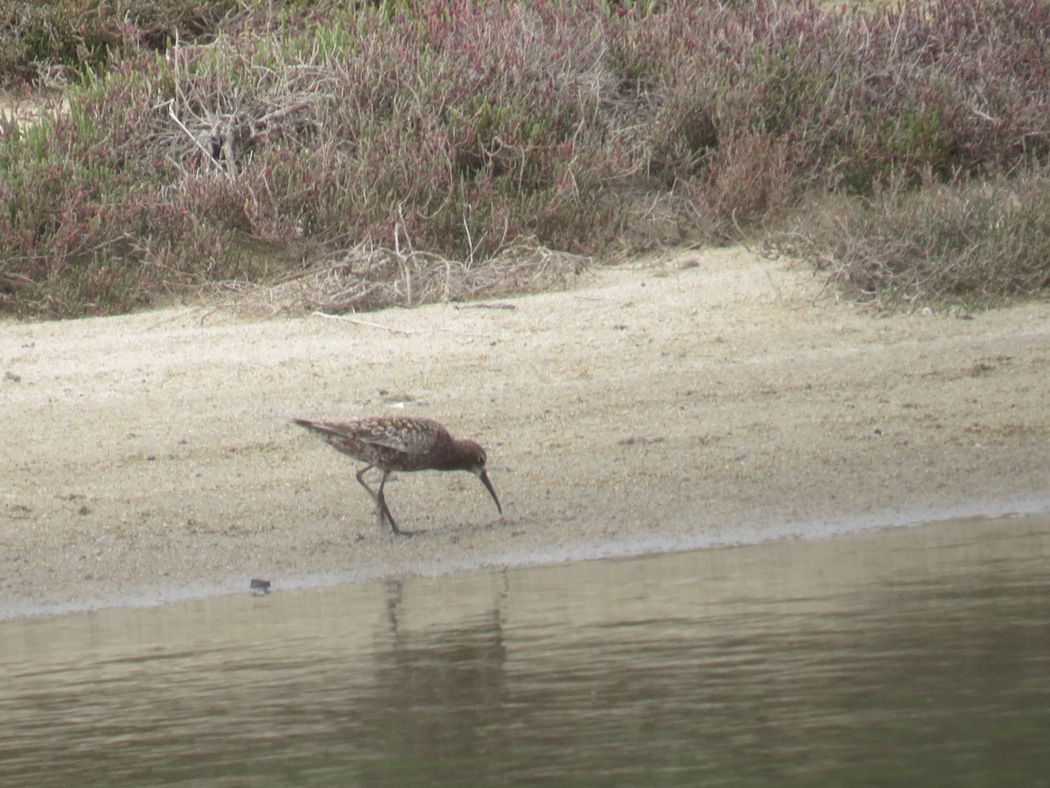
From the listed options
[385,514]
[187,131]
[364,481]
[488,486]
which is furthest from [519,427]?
[187,131]

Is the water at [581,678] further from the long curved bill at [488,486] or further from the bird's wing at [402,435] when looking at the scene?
the bird's wing at [402,435]

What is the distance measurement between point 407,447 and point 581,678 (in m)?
2.87

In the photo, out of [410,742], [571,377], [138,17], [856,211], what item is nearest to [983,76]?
[856,211]

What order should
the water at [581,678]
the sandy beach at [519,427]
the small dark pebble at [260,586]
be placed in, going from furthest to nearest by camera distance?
the sandy beach at [519,427] < the small dark pebble at [260,586] < the water at [581,678]

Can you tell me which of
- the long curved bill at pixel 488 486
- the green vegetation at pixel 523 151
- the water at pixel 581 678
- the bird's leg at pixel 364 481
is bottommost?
the green vegetation at pixel 523 151

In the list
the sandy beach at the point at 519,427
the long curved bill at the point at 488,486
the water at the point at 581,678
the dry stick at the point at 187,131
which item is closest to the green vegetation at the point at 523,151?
the dry stick at the point at 187,131

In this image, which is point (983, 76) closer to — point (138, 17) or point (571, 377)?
point (571, 377)

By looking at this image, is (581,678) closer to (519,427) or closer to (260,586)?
(260,586)

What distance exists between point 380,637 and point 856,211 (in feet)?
20.8

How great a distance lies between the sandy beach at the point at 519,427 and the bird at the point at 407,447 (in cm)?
24

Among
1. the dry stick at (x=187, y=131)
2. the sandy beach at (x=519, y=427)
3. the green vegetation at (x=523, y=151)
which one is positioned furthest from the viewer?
the dry stick at (x=187, y=131)

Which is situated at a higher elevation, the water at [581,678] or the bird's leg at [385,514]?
the water at [581,678]

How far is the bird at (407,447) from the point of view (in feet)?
25.5

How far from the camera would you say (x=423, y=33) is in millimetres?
13766
